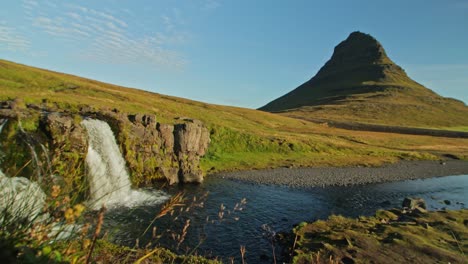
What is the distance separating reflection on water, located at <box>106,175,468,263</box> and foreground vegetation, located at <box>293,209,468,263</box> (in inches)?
124

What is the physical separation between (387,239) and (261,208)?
14068mm

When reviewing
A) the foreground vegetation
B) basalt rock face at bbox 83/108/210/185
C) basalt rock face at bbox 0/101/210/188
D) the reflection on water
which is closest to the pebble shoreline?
the reflection on water

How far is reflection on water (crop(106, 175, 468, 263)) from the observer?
76.7 ft

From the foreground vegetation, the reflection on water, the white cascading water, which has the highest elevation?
the white cascading water

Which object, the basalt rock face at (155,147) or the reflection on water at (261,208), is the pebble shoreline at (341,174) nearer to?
the reflection on water at (261,208)

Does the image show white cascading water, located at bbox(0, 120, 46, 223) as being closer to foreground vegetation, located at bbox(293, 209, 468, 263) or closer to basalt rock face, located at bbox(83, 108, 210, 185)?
foreground vegetation, located at bbox(293, 209, 468, 263)

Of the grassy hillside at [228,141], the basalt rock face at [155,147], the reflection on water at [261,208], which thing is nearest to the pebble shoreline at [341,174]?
the reflection on water at [261,208]

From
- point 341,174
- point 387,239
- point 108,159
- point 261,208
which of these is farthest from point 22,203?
point 341,174

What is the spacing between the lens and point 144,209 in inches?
1184

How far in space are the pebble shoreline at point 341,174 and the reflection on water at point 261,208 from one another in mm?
Result: 2848

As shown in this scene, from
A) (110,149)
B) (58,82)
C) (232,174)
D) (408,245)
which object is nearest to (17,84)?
(58,82)

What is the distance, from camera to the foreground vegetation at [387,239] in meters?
19.2

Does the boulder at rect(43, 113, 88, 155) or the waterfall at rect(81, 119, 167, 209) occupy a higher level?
the boulder at rect(43, 113, 88, 155)

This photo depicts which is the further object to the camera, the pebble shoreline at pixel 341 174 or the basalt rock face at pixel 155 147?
the pebble shoreline at pixel 341 174
